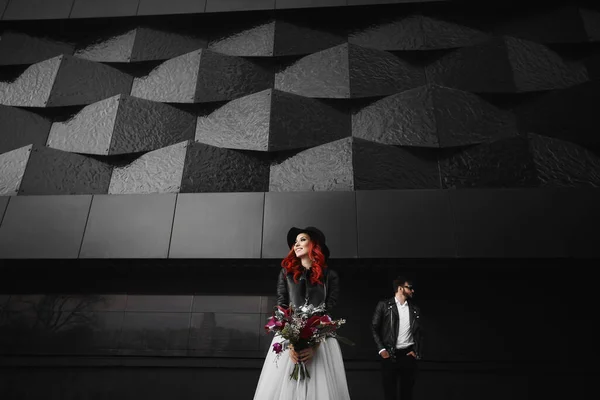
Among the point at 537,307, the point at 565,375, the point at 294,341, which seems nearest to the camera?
the point at 294,341

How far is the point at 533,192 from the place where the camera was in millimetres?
6648

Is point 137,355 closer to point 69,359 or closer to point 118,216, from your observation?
point 69,359

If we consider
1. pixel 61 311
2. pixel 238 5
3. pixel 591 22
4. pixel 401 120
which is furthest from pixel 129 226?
pixel 591 22

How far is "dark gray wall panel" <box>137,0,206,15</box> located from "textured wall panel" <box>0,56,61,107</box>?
254 cm

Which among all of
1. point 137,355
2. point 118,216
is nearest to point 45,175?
point 118,216

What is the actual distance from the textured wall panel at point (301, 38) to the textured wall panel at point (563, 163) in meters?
5.23

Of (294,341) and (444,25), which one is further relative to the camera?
(444,25)

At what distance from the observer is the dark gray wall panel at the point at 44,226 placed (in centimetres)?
679

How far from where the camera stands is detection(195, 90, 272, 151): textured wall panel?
7.87 meters

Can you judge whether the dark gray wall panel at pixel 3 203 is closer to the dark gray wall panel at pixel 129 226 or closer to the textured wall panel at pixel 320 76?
the dark gray wall panel at pixel 129 226

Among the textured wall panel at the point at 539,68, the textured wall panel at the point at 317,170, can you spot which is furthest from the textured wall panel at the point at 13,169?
the textured wall panel at the point at 539,68

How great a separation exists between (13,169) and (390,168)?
7971 millimetres

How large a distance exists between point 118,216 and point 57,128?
133 inches

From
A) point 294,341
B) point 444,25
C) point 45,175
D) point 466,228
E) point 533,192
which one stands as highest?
point 444,25
